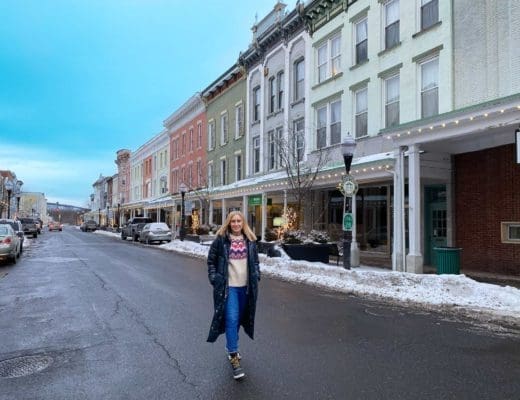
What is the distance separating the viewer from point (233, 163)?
1329 inches

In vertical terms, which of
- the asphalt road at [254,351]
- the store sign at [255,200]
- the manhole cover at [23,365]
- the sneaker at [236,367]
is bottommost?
the manhole cover at [23,365]

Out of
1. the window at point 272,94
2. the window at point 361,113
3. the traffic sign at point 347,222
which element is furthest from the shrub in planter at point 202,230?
the traffic sign at point 347,222

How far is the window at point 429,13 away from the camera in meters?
16.7

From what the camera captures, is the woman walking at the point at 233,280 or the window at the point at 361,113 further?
the window at the point at 361,113

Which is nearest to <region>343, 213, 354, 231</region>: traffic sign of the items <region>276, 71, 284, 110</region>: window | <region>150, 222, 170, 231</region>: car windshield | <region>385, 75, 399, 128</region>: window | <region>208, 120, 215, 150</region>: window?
<region>385, 75, 399, 128</region>: window

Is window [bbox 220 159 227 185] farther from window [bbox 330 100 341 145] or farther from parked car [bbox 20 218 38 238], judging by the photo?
parked car [bbox 20 218 38 238]

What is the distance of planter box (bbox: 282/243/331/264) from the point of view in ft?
55.0

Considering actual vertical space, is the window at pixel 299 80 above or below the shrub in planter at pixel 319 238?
above

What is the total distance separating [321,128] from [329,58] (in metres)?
3.20

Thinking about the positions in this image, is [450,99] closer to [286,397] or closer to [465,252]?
[465,252]

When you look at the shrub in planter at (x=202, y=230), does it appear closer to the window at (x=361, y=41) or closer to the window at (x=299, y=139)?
the window at (x=299, y=139)

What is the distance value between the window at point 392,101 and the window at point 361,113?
1287 millimetres

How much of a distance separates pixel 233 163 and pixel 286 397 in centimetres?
2948

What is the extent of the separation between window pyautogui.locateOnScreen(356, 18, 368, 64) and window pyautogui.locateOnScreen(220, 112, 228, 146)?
15.8m
